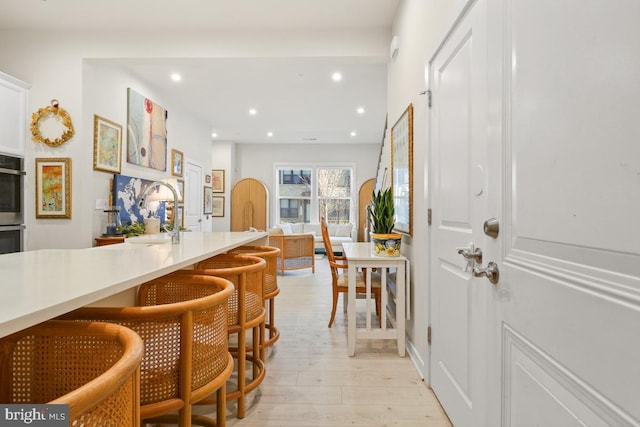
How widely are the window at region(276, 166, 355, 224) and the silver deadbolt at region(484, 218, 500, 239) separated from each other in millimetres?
7628

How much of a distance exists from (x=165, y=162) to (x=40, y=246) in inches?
84.8

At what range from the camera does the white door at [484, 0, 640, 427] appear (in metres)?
0.62

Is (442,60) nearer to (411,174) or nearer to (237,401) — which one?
(411,174)

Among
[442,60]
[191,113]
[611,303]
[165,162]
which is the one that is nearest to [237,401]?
[611,303]

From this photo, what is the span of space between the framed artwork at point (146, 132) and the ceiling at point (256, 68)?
348 mm

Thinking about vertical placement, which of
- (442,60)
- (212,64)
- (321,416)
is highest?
(212,64)

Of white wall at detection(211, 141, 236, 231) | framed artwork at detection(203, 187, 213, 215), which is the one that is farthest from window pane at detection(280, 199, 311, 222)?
framed artwork at detection(203, 187, 213, 215)

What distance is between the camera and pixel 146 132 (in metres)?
4.74

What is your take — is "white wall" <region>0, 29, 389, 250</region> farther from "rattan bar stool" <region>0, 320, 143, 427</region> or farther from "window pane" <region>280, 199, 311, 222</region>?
"window pane" <region>280, 199, 311, 222</region>

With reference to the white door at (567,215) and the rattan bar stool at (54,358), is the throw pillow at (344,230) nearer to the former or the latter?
the white door at (567,215)

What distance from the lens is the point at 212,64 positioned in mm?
3627

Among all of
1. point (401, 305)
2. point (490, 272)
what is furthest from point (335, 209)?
point (490, 272)

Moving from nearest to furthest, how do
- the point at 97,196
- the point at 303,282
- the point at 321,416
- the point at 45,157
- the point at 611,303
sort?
1. the point at 611,303
2. the point at 321,416
3. the point at 45,157
4. the point at 97,196
5. the point at 303,282

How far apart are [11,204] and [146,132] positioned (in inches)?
74.9
